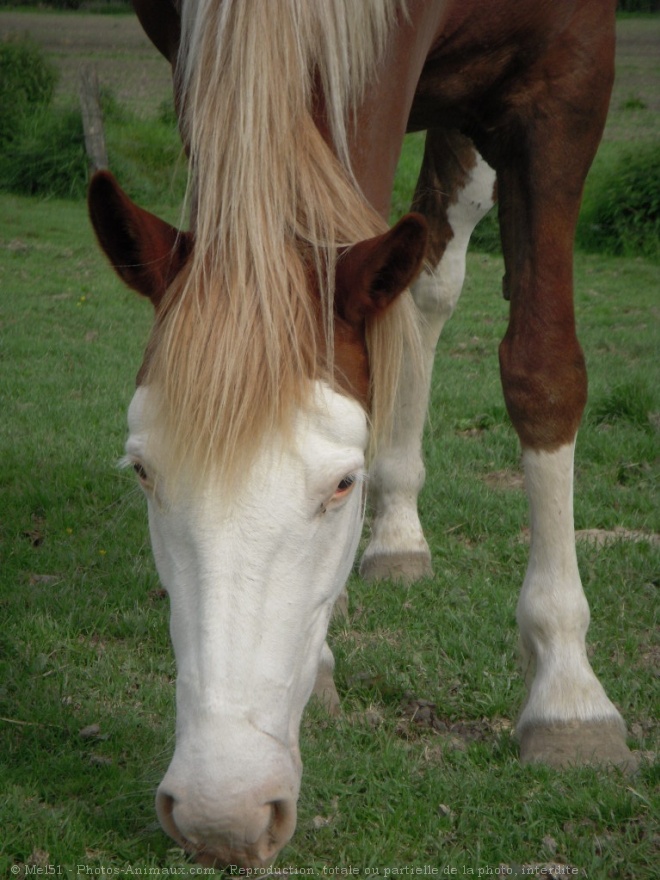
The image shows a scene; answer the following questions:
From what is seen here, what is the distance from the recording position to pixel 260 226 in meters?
1.89

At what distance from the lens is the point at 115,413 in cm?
531

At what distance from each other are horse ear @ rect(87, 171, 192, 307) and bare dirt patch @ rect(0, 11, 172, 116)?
1250cm

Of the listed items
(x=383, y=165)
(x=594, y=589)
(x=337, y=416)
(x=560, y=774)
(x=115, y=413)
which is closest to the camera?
(x=337, y=416)

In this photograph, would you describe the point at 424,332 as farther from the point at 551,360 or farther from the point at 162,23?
the point at 162,23

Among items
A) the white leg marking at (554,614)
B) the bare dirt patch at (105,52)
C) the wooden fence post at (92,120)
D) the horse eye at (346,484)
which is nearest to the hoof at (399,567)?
the white leg marking at (554,614)

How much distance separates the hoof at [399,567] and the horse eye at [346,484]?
1782mm

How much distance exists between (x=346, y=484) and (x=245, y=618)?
34 cm

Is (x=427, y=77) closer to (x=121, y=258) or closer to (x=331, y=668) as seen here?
(x=121, y=258)

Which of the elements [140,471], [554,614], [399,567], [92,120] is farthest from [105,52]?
[140,471]

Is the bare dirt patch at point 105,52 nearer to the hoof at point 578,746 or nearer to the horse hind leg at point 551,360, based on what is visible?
the horse hind leg at point 551,360

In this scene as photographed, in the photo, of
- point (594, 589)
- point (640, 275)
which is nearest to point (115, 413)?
point (594, 589)

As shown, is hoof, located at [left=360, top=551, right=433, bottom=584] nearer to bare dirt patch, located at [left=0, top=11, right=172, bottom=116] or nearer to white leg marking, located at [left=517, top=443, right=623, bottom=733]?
white leg marking, located at [left=517, top=443, right=623, bottom=733]

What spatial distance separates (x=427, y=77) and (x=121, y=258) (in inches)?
48.2

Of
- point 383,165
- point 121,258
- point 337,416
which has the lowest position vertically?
point 337,416
